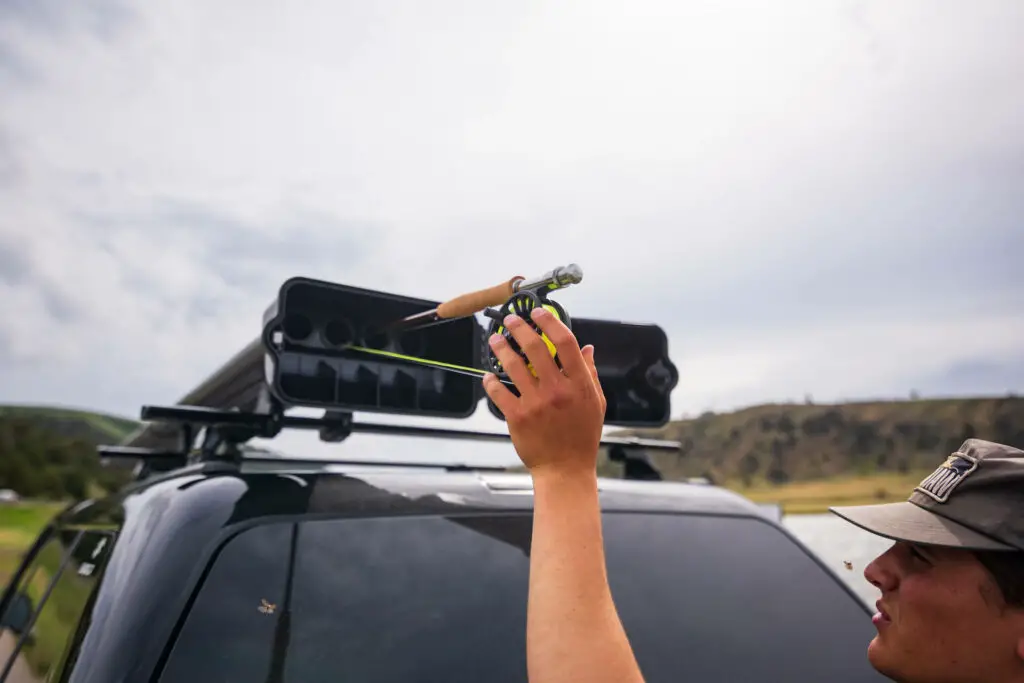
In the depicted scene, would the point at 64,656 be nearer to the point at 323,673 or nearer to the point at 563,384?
the point at 323,673

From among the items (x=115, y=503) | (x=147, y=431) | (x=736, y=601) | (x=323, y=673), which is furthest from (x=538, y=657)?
(x=147, y=431)

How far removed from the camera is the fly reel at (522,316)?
→ 1212 mm

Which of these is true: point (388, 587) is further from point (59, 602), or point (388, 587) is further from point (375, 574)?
point (59, 602)

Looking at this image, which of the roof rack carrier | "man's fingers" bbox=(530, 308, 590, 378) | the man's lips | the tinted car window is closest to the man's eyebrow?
the man's lips

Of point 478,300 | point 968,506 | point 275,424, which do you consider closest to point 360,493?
point 275,424

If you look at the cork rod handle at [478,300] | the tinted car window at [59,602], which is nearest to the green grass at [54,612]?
the tinted car window at [59,602]

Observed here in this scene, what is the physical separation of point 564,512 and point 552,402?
0.54 ft

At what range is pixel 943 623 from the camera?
1311 mm

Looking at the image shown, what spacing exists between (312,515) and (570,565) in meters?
1.09

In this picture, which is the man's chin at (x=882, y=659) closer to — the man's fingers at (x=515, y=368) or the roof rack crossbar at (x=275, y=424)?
the man's fingers at (x=515, y=368)

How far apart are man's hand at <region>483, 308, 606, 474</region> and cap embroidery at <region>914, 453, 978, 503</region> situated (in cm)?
64

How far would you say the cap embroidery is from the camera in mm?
1402

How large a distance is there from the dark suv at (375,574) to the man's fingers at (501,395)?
35.8 inches

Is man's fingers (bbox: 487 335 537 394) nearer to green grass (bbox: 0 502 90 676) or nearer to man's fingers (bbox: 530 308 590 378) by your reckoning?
man's fingers (bbox: 530 308 590 378)
